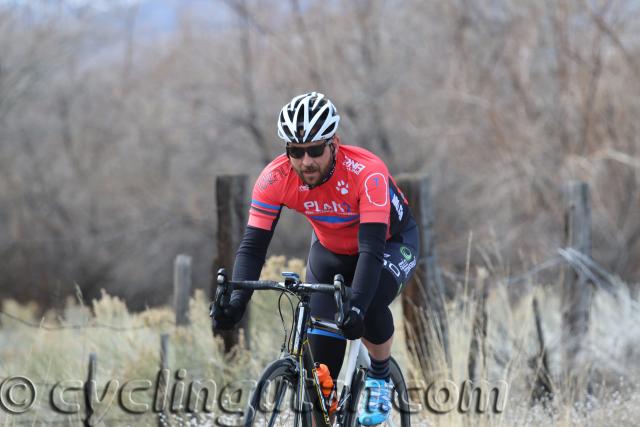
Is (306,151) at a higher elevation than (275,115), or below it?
below

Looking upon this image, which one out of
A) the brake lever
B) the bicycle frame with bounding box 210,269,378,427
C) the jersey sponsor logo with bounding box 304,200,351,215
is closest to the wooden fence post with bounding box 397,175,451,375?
the jersey sponsor logo with bounding box 304,200,351,215

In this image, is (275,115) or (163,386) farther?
(275,115)

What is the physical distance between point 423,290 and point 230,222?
140 centimetres

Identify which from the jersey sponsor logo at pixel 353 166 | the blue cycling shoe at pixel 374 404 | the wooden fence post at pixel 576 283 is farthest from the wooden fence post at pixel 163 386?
the wooden fence post at pixel 576 283

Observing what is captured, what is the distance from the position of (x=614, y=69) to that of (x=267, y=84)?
985cm

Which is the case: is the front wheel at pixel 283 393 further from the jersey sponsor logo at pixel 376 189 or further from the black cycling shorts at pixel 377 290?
the jersey sponsor logo at pixel 376 189

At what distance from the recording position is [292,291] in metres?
3.67

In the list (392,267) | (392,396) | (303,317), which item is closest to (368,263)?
(303,317)

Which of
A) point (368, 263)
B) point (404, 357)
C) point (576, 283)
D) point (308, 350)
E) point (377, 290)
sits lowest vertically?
point (404, 357)

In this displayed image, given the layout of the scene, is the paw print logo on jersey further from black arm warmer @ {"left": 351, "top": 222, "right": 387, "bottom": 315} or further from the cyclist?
black arm warmer @ {"left": 351, "top": 222, "right": 387, "bottom": 315}

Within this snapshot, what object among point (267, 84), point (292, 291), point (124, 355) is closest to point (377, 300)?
point (292, 291)

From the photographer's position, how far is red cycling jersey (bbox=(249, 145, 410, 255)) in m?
4.01

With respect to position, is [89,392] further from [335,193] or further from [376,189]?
[376,189]
